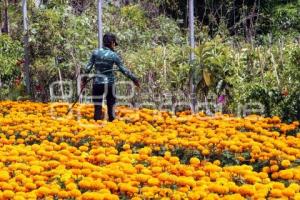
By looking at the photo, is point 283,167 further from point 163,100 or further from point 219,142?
point 163,100

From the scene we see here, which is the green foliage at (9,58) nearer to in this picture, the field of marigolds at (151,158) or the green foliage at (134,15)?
the green foliage at (134,15)

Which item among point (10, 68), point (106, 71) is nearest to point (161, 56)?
point (106, 71)

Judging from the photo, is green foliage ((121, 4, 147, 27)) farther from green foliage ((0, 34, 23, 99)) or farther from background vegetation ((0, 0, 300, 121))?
green foliage ((0, 34, 23, 99))

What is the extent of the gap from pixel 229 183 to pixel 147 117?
373cm

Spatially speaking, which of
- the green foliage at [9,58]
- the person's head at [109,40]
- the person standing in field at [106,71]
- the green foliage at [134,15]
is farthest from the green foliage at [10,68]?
the person's head at [109,40]

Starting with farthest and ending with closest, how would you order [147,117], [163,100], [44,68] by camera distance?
1. [44,68]
2. [163,100]
3. [147,117]

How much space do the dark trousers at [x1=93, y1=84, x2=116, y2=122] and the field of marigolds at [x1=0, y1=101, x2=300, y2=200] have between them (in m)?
0.36

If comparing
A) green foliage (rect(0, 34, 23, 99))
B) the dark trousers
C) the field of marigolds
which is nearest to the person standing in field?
the dark trousers

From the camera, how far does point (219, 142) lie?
6.29m

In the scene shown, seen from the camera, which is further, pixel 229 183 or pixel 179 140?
pixel 179 140

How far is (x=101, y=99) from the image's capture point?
884 cm

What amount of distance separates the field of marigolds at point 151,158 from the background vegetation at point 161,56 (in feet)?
2.96

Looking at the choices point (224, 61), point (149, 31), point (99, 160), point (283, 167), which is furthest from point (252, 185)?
point (149, 31)

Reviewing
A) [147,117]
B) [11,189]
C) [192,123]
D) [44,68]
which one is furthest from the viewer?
[44,68]
